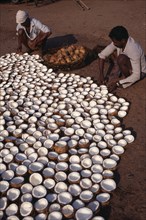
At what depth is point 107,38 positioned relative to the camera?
5434mm

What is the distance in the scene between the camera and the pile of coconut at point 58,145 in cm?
231

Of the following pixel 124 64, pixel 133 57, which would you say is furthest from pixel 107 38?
pixel 133 57

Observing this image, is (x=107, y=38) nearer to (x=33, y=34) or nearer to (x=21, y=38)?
(x=33, y=34)

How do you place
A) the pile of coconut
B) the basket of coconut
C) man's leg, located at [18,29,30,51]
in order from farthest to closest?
man's leg, located at [18,29,30,51] < the basket of coconut < the pile of coconut

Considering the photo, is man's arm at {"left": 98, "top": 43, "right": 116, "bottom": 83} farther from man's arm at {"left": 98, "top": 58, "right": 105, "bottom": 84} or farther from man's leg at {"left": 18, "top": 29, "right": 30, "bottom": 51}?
man's leg at {"left": 18, "top": 29, "right": 30, "bottom": 51}

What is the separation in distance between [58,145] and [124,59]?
1.57 metres

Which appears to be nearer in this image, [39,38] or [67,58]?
[67,58]

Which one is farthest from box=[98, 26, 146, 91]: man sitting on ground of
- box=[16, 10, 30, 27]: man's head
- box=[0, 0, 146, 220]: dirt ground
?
box=[16, 10, 30, 27]: man's head

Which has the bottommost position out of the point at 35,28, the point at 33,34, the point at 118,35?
the point at 33,34

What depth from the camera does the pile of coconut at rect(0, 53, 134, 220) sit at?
2.31 metres

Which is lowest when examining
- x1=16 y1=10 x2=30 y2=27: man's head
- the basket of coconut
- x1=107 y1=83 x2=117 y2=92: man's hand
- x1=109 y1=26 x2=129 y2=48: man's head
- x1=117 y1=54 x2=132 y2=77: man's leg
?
x1=107 y1=83 x2=117 y2=92: man's hand

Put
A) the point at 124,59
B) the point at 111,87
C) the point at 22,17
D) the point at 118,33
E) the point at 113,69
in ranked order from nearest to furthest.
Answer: the point at 118,33
the point at 124,59
the point at 111,87
the point at 113,69
the point at 22,17

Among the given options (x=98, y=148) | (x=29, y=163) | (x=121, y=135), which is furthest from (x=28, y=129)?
(x=121, y=135)

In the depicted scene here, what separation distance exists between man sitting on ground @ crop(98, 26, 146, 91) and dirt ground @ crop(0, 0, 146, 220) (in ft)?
0.56
